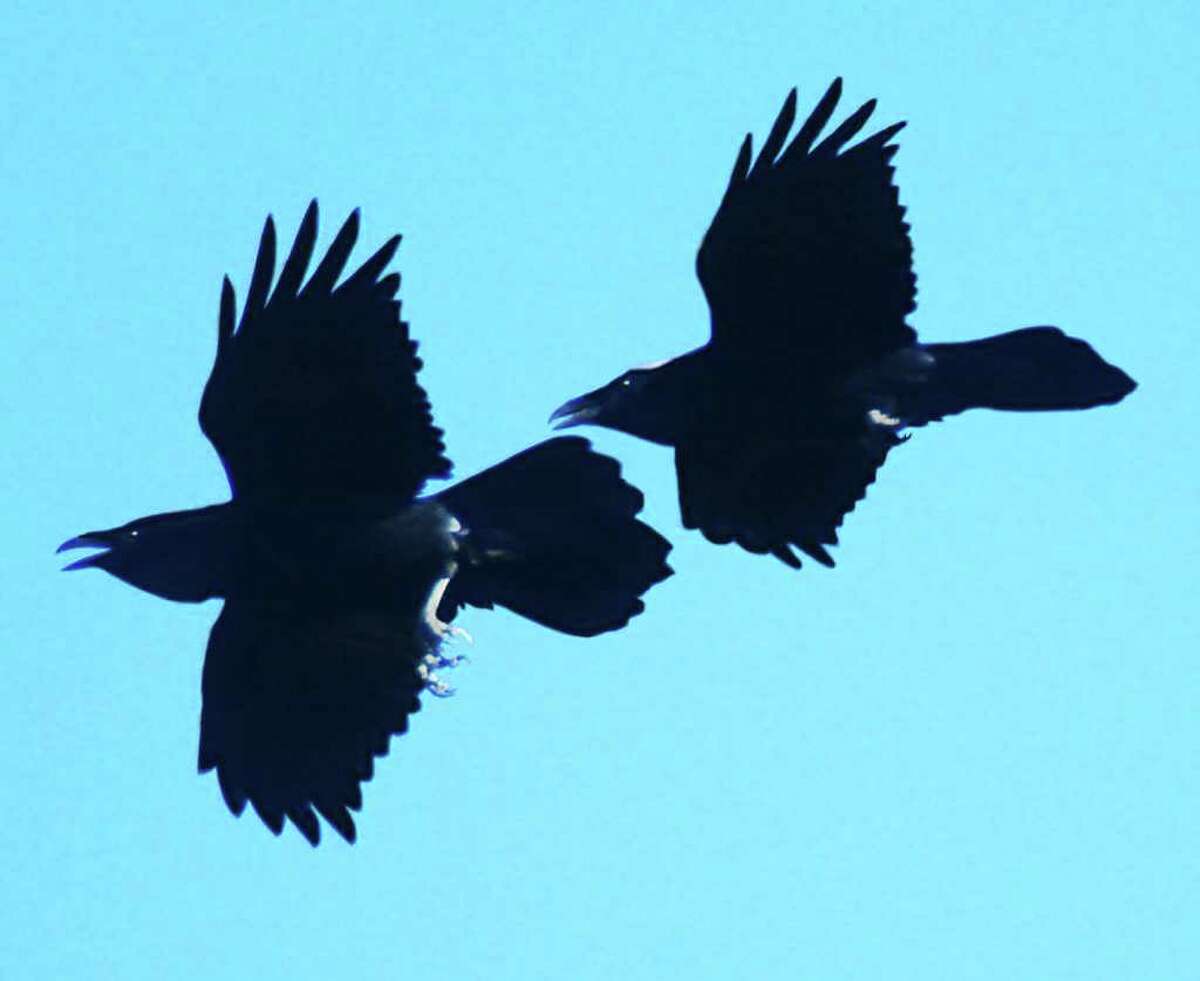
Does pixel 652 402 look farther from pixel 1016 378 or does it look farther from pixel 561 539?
pixel 1016 378

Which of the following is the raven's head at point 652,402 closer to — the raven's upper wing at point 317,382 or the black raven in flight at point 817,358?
the black raven in flight at point 817,358

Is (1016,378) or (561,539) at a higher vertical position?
(1016,378)

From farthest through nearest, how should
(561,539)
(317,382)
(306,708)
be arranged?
(306,708) < (561,539) < (317,382)

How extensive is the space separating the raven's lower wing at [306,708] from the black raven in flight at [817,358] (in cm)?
128

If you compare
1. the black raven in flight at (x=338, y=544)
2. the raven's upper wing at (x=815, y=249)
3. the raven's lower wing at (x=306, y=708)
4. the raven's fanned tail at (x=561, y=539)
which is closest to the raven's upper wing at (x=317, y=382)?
the black raven in flight at (x=338, y=544)

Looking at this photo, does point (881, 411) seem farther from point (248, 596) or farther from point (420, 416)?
point (248, 596)

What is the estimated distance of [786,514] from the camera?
445 inches

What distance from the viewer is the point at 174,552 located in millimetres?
10922

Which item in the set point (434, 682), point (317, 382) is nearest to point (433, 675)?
point (434, 682)

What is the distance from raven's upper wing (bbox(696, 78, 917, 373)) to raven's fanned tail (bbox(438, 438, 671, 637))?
30.4 inches

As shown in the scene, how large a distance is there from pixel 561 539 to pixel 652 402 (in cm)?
64

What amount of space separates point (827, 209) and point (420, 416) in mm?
1615

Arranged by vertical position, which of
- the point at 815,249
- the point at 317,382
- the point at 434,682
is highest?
the point at 815,249

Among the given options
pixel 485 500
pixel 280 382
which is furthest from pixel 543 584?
pixel 280 382
